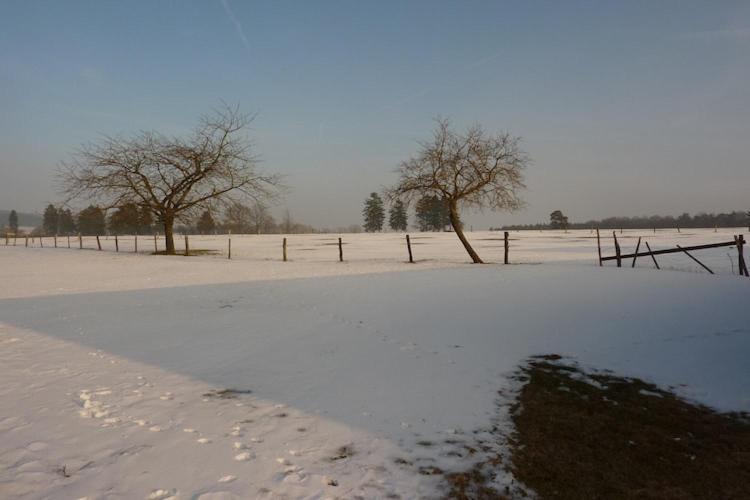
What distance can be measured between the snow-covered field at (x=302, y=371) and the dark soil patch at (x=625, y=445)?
46cm

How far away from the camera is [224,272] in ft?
54.2

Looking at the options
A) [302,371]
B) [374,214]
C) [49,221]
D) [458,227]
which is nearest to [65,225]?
[49,221]

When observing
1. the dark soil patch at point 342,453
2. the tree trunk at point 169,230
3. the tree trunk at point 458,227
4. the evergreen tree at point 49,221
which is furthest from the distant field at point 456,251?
the evergreen tree at point 49,221

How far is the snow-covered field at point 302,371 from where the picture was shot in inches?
118

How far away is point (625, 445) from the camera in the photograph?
3387 mm

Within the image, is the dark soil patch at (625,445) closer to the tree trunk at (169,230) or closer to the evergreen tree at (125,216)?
the tree trunk at (169,230)

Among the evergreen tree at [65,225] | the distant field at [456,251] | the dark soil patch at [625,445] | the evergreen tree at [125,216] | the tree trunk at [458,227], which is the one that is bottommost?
the dark soil patch at [625,445]

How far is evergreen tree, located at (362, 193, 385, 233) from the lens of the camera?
95.0 meters

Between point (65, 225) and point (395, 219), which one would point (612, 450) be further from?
point (65, 225)

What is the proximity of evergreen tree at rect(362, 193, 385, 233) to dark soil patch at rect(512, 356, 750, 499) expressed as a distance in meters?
91.0

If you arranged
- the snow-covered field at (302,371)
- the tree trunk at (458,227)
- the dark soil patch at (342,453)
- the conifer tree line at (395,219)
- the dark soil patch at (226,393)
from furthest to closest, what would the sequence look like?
the conifer tree line at (395,219)
the tree trunk at (458,227)
the dark soil patch at (226,393)
the dark soil patch at (342,453)
the snow-covered field at (302,371)

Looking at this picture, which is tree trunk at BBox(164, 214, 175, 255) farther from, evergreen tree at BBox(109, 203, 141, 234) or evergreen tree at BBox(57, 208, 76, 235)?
evergreen tree at BBox(57, 208, 76, 235)

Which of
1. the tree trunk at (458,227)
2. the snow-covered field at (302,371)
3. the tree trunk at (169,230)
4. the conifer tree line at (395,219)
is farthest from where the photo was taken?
the conifer tree line at (395,219)

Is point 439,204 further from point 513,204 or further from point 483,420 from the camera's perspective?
point 483,420
